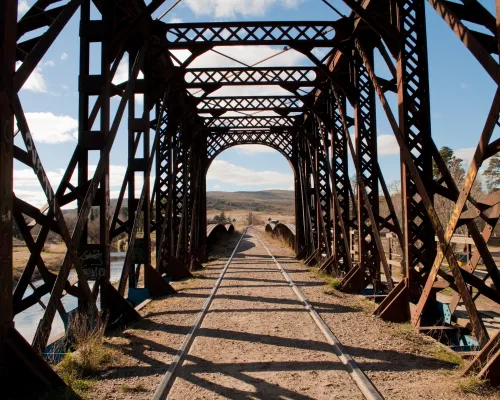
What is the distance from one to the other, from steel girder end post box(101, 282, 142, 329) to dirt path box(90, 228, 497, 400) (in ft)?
0.78

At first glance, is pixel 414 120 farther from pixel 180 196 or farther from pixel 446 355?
pixel 180 196

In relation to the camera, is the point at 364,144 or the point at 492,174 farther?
the point at 492,174

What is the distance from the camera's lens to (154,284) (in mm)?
11047

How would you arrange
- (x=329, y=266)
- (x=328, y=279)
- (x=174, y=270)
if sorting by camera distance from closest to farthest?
(x=328, y=279), (x=174, y=270), (x=329, y=266)

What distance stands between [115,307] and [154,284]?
3197 millimetres

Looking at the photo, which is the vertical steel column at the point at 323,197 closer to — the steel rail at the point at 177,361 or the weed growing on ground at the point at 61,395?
the steel rail at the point at 177,361

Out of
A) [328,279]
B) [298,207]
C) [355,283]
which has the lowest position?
[328,279]

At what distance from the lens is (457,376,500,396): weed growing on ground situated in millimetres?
4438

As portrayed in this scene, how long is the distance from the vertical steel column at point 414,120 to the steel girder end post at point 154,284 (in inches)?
235

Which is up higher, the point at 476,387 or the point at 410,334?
the point at 476,387

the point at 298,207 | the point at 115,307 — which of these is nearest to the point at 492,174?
the point at 298,207

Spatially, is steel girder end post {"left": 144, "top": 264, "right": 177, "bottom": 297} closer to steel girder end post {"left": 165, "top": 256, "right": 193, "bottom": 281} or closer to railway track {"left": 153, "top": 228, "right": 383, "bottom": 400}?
railway track {"left": 153, "top": 228, "right": 383, "bottom": 400}

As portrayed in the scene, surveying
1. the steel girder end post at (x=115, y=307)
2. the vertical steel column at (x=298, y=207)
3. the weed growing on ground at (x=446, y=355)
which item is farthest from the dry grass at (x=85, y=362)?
the vertical steel column at (x=298, y=207)

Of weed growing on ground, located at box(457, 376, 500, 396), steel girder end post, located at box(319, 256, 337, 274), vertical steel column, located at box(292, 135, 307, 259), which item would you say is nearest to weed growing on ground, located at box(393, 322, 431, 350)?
weed growing on ground, located at box(457, 376, 500, 396)
